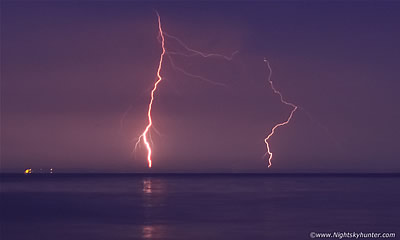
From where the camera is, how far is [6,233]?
16672 millimetres

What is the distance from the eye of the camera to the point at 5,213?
2212 cm

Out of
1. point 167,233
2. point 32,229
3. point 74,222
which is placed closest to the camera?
point 167,233

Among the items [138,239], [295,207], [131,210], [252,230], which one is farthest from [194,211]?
[138,239]

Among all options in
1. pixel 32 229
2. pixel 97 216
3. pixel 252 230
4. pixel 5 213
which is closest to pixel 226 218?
pixel 252 230

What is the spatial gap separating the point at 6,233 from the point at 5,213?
18.7 feet

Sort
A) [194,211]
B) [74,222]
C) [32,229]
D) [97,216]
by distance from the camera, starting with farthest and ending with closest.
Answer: [194,211]
[97,216]
[74,222]
[32,229]

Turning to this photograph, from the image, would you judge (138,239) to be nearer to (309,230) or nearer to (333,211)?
(309,230)

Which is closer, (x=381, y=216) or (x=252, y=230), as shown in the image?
(x=252, y=230)

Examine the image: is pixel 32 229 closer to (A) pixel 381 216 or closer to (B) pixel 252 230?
(B) pixel 252 230

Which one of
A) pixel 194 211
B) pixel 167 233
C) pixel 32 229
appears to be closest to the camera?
pixel 167 233

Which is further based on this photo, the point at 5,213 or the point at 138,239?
the point at 5,213

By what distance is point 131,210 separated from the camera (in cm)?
2261

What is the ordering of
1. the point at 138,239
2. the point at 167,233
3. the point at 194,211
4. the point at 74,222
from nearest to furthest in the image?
1. the point at 138,239
2. the point at 167,233
3. the point at 74,222
4. the point at 194,211

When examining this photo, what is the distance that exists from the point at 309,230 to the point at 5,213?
10.7 metres
